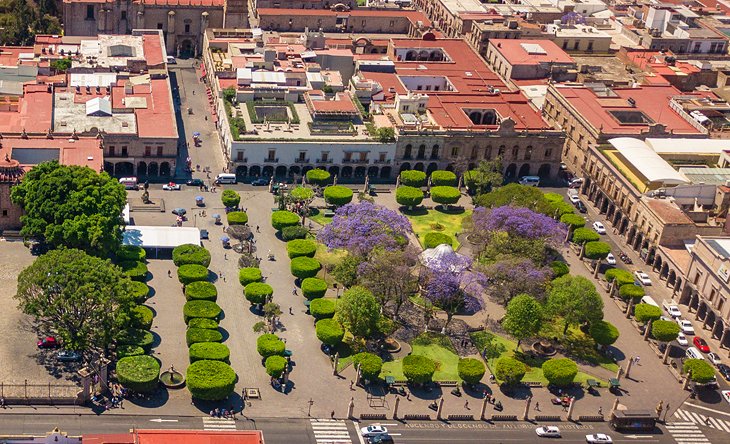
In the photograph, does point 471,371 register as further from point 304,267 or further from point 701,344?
point 701,344

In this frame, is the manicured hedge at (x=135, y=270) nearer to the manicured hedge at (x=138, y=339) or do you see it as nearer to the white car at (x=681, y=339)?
the manicured hedge at (x=138, y=339)

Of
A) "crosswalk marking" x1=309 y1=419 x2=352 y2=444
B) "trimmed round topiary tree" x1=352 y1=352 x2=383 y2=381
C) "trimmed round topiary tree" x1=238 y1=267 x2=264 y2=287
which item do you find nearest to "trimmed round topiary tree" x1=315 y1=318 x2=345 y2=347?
"trimmed round topiary tree" x1=352 y1=352 x2=383 y2=381

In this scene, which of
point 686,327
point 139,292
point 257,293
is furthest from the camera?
point 686,327

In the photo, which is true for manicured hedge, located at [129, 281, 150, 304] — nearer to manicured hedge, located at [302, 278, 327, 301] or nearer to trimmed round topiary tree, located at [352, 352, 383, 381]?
manicured hedge, located at [302, 278, 327, 301]

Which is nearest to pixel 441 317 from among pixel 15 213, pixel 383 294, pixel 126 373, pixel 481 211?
→ pixel 383 294

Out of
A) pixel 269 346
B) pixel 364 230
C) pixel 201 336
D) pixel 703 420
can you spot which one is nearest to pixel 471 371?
pixel 269 346

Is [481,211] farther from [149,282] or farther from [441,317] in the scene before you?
[149,282]
